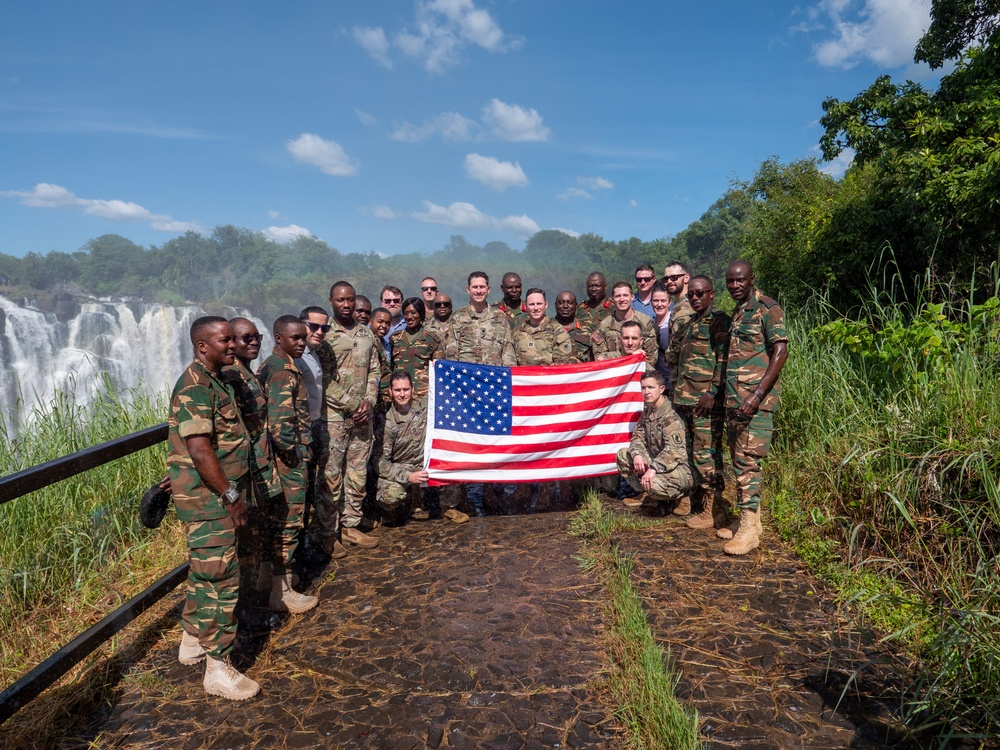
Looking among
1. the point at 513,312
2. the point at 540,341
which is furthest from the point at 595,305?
the point at 540,341

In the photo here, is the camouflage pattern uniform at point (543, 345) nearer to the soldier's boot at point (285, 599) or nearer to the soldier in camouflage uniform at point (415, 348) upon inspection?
the soldier in camouflage uniform at point (415, 348)

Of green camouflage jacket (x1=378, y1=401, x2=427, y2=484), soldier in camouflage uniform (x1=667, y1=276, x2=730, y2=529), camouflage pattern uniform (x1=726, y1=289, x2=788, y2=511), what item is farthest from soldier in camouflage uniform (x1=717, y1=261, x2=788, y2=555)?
green camouflage jacket (x1=378, y1=401, x2=427, y2=484)

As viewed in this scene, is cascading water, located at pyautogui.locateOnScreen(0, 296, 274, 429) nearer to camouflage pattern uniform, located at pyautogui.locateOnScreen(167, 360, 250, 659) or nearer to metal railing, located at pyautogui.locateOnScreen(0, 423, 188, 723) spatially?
metal railing, located at pyautogui.locateOnScreen(0, 423, 188, 723)

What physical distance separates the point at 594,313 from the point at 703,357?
214cm

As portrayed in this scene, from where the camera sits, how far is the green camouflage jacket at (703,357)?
214 inches

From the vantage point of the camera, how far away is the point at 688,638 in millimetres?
3719

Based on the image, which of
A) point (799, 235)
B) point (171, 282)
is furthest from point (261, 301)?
point (799, 235)

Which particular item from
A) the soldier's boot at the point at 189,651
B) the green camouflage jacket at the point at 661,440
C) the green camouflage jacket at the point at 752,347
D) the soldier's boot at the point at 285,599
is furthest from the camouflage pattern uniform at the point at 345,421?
the green camouflage jacket at the point at 752,347

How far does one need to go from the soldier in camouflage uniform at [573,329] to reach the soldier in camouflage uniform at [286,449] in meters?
3.47

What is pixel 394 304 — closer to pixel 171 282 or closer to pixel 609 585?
pixel 609 585

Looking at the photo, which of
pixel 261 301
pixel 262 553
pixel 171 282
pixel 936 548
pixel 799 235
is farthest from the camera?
pixel 171 282

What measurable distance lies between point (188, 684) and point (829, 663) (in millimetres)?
3524

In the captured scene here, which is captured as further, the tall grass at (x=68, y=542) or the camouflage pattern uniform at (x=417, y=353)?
the camouflage pattern uniform at (x=417, y=353)

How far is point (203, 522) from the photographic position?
3232mm
